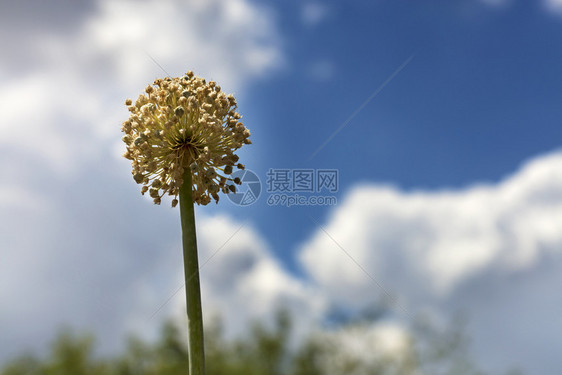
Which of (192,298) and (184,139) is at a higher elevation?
(184,139)

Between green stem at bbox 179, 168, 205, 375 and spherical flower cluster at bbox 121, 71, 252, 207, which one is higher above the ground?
spherical flower cluster at bbox 121, 71, 252, 207

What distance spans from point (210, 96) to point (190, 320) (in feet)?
5.63

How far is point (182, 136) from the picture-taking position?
12.6 ft

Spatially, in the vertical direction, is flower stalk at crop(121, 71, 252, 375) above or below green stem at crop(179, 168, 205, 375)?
above

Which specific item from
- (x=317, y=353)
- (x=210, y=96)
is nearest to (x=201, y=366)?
(x=210, y=96)

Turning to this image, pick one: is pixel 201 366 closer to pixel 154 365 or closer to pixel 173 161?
pixel 173 161

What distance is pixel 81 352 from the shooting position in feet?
37.3

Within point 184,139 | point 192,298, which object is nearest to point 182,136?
point 184,139

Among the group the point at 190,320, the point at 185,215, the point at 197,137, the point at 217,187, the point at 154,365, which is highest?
the point at 154,365

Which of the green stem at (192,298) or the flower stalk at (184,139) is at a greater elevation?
the flower stalk at (184,139)

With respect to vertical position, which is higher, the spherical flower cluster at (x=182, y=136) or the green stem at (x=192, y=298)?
the spherical flower cluster at (x=182, y=136)

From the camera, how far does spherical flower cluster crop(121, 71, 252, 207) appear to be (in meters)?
3.79

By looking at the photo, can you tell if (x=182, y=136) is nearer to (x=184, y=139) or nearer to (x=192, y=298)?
(x=184, y=139)

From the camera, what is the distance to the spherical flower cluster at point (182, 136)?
12.5 ft
